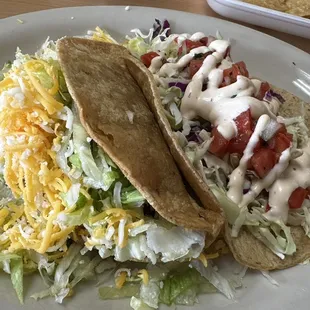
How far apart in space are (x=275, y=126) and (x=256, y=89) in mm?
224

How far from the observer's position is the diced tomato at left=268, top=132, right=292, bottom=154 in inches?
71.0

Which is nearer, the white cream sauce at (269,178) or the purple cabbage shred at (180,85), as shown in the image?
the white cream sauce at (269,178)

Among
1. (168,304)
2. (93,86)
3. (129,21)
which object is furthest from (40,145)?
(129,21)

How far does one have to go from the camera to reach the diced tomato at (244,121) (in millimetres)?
1800

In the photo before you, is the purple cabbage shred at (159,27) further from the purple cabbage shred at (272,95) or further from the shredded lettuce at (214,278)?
→ the shredded lettuce at (214,278)

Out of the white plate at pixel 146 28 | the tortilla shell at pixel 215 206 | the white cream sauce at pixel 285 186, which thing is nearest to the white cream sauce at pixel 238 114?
the white cream sauce at pixel 285 186

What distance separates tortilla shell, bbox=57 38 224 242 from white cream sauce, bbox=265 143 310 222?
0.33m

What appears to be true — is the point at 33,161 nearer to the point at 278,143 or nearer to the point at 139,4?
the point at 278,143

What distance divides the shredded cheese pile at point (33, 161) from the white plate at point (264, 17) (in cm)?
121

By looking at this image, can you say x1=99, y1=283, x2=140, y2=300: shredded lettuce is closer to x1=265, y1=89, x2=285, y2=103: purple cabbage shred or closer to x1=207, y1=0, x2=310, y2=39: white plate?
x1=265, y1=89, x2=285, y2=103: purple cabbage shred

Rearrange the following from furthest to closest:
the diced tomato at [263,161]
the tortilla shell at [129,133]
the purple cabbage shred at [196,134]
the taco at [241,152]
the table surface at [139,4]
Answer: the table surface at [139,4], the purple cabbage shred at [196,134], the diced tomato at [263,161], the taco at [241,152], the tortilla shell at [129,133]

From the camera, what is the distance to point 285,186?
178 cm

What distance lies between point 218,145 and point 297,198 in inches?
12.6

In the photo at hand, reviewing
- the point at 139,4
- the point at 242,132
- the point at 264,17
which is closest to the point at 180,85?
the point at 242,132
